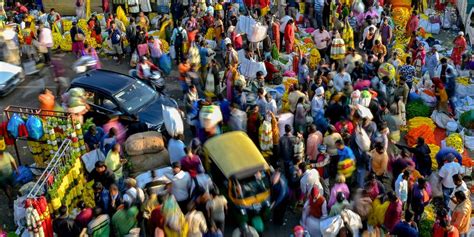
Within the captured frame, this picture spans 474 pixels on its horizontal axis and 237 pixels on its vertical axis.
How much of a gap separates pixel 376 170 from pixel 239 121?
310 cm

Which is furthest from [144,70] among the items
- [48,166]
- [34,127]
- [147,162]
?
[48,166]

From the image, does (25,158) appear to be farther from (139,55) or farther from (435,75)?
(435,75)

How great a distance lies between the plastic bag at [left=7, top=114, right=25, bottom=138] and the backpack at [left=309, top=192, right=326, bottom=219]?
6.27 meters

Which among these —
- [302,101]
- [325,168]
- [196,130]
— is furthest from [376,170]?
[196,130]

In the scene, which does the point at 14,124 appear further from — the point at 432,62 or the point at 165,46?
the point at 432,62

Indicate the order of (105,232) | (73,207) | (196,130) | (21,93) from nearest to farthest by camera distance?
(105,232) < (73,207) < (196,130) < (21,93)

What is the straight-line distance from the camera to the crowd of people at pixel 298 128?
34.8 ft

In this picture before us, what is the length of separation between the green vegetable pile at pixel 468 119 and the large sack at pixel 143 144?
7.14 m

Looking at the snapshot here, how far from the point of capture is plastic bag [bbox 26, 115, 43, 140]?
510 inches

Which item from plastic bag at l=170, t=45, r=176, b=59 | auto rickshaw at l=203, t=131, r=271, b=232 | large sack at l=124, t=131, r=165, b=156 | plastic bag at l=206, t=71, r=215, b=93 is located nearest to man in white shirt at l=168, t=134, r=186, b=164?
auto rickshaw at l=203, t=131, r=271, b=232

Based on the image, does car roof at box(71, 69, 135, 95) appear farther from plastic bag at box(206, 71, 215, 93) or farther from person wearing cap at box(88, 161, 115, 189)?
person wearing cap at box(88, 161, 115, 189)

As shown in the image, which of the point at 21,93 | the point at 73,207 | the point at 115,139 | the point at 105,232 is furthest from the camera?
the point at 21,93

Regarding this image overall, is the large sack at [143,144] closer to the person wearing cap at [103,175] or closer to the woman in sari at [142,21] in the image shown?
the person wearing cap at [103,175]

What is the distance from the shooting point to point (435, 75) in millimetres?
15680
